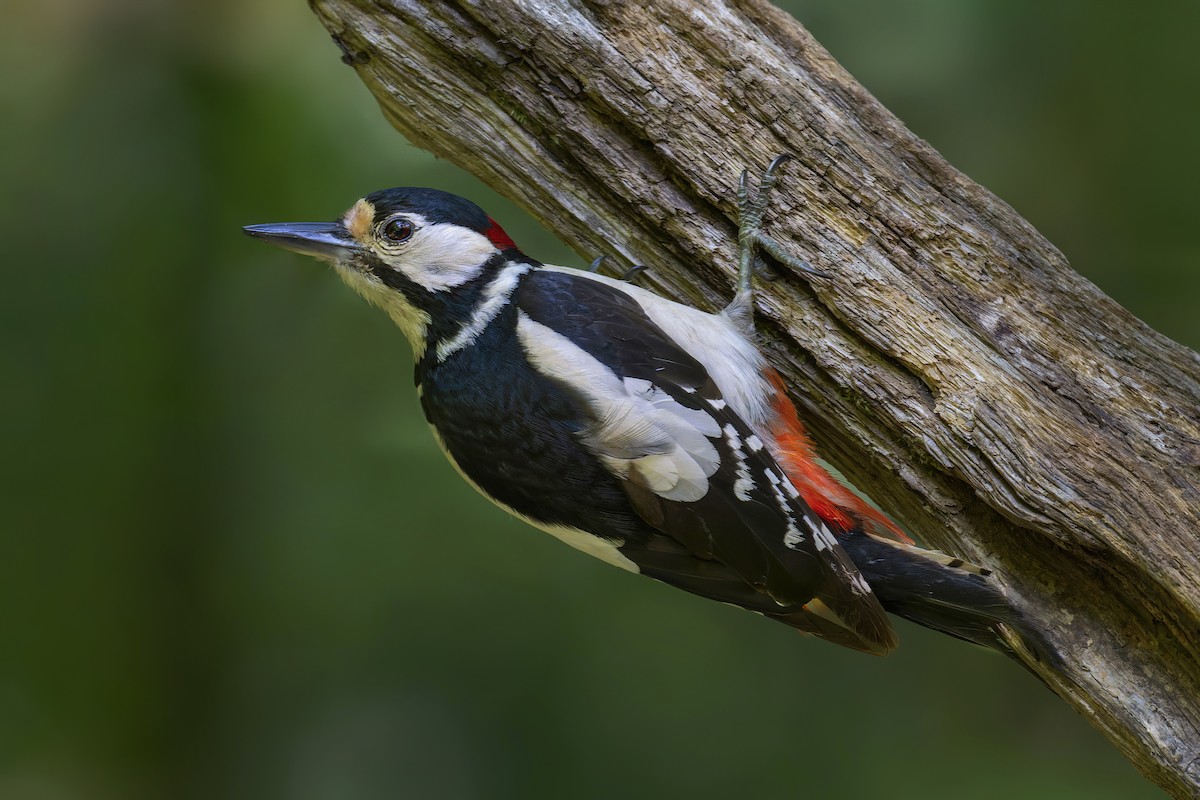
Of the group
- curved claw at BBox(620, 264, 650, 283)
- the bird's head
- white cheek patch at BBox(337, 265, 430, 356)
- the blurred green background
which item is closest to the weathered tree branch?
curved claw at BBox(620, 264, 650, 283)

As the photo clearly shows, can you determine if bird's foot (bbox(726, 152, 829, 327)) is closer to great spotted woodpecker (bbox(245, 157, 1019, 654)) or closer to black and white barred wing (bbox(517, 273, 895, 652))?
great spotted woodpecker (bbox(245, 157, 1019, 654))

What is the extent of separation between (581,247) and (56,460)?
5.60 feet

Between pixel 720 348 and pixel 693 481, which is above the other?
pixel 720 348

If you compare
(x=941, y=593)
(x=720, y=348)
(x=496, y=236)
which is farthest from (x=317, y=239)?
(x=941, y=593)

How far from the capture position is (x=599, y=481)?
1.27 metres

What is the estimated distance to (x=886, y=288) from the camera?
4.46 feet

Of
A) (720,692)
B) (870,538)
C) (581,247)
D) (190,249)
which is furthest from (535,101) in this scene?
(720,692)

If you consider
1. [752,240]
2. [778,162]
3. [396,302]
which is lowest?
[396,302]

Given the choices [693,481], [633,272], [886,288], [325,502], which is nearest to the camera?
[693,481]

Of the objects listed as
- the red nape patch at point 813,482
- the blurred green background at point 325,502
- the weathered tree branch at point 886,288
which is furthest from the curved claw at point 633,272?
the blurred green background at point 325,502

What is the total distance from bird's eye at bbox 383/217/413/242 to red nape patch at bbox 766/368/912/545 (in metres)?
0.60

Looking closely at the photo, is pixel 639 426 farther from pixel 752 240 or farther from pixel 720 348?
pixel 752 240

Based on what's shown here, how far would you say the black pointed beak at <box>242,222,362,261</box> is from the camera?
4.53 ft

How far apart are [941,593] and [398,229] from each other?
95cm
